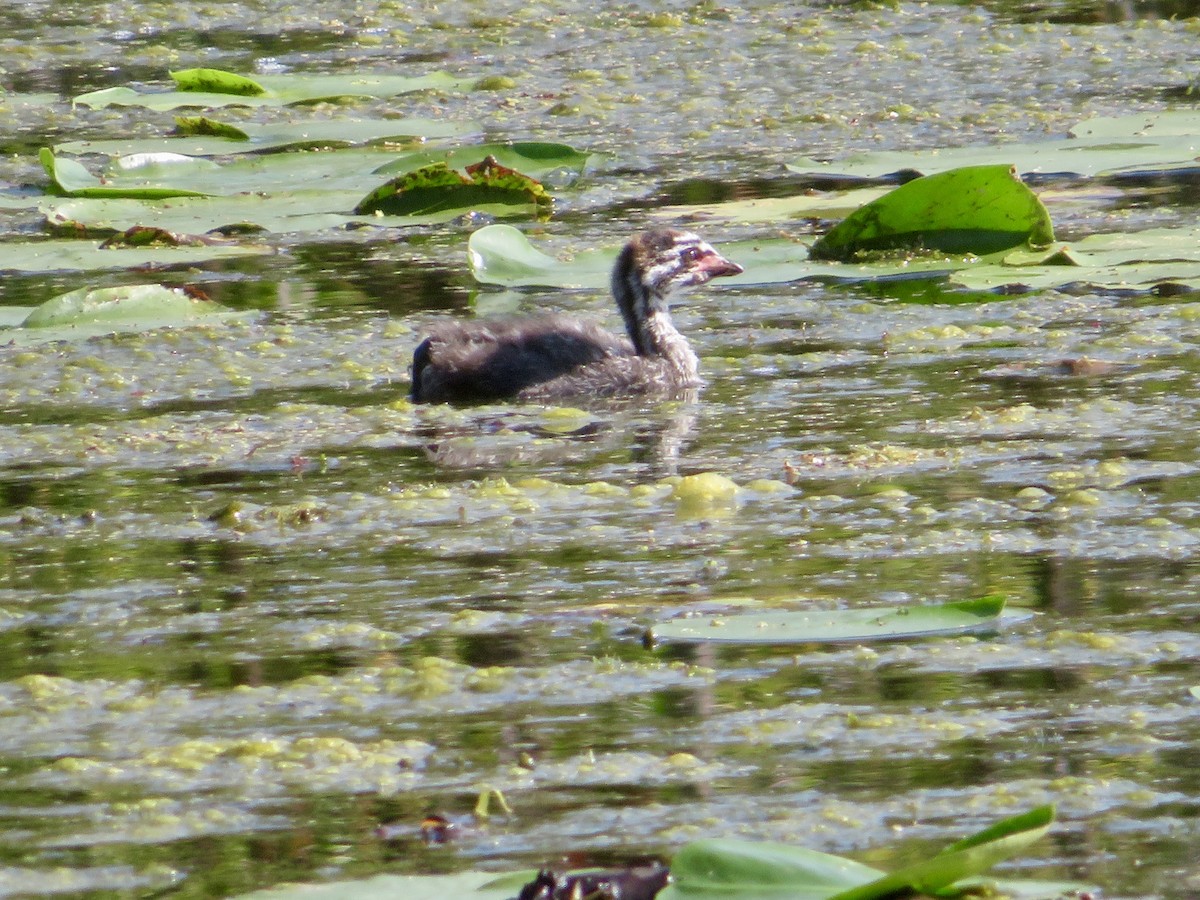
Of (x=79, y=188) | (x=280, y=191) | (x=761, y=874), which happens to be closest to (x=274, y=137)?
(x=280, y=191)

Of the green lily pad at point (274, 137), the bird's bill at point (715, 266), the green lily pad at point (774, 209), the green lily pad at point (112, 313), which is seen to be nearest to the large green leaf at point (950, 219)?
the bird's bill at point (715, 266)

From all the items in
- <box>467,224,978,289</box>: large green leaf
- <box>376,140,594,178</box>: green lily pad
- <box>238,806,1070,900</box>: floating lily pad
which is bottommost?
<box>238,806,1070,900</box>: floating lily pad

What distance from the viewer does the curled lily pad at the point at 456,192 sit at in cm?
1034

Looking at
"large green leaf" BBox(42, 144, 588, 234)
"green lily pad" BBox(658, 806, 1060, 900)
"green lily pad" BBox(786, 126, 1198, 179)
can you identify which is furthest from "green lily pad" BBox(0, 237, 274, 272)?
"green lily pad" BBox(658, 806, 1060, 900)

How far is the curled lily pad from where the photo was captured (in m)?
10.3

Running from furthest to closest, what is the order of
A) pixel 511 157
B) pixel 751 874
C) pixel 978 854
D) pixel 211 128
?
pixel 211 128 < pixel 511 157 < pixel 751 874 < pixel 978 854

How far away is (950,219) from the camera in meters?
9.09

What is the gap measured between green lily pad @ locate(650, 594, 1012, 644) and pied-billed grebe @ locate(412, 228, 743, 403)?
2964mm

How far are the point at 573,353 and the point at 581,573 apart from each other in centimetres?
265

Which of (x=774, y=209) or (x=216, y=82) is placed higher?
(x=216, y=82)

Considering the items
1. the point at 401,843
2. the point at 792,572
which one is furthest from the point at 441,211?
the point at 401,843

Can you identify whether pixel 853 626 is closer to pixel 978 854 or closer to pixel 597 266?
pixel 978 854

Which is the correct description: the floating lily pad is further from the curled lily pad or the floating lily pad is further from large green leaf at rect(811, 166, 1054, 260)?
the curled lily pad

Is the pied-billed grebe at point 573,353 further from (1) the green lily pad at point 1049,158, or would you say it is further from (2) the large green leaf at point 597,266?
(1) the green lily pad at point 1049,158
